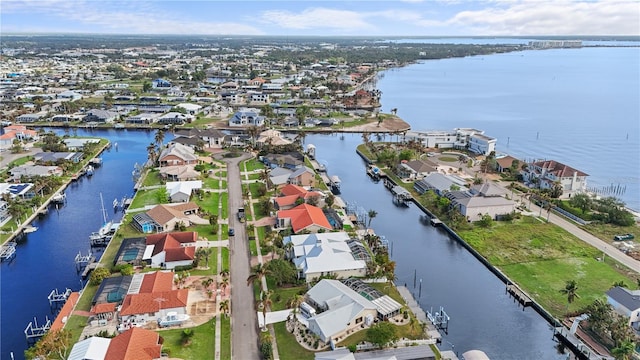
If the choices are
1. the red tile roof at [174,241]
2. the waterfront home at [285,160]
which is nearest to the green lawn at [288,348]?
the red tile roof at [174,241]

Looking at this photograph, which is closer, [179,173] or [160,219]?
[160,219]

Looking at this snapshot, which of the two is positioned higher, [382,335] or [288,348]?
[382,335]

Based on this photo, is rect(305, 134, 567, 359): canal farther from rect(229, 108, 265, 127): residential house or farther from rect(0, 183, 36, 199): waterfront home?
rect(229, 108, 265, 127): residential house

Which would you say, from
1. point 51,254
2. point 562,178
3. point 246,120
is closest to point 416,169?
point 562,178

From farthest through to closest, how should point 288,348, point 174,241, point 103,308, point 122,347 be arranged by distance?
point 174,241 < point 103,308 < point 288,348 < point 122,347

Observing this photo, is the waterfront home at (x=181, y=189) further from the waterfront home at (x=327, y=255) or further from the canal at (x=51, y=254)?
the waterfront home at (x=327, y=255)

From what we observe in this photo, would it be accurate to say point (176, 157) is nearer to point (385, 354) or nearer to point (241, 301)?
point (241, 301)

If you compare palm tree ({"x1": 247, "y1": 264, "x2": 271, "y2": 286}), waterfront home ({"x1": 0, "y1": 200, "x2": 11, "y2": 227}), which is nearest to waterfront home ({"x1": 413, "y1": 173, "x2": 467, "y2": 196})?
palm tree ({"x1": 247, "y1": 264, "x2": 271, "y2": 286})

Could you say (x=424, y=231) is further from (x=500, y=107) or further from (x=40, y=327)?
(x=500, y=107)
